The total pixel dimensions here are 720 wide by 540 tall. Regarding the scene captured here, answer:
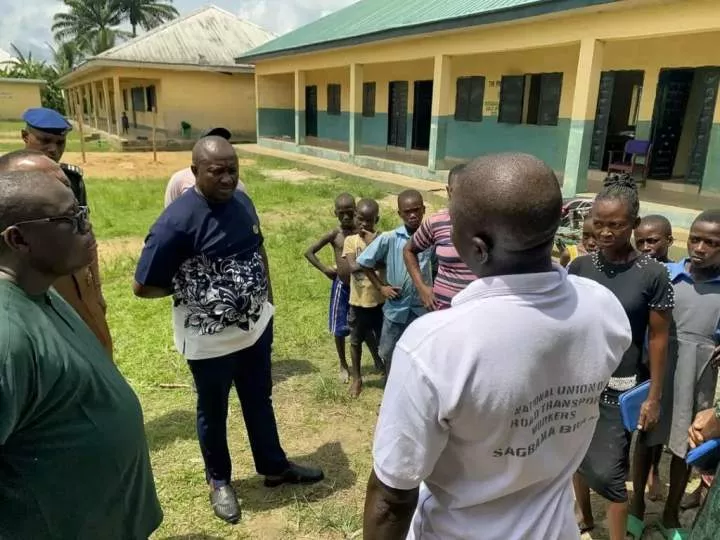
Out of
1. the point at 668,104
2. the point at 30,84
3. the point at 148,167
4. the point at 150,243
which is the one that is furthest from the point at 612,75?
the point at 30,84

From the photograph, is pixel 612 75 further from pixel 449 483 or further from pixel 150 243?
pixel 449 483

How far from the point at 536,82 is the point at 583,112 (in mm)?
3498

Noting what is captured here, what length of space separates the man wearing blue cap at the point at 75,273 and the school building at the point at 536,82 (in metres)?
5.28

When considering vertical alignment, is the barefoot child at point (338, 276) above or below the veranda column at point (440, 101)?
below

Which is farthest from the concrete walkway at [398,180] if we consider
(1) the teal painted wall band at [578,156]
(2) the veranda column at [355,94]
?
(2) the veranda column at [355,94]

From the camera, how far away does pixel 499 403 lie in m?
1.11

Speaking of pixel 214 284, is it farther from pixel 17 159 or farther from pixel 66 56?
pixel 66 56

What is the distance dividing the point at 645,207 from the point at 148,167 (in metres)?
13.9

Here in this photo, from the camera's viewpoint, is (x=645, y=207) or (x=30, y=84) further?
(x=30, y=84)

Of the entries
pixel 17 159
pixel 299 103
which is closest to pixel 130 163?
pixel 299 103

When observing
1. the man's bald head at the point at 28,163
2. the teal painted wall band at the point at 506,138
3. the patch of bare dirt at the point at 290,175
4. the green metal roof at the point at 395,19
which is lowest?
the patch of bare dirt at the point at 290,175

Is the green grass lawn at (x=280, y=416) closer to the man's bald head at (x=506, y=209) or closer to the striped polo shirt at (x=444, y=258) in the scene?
the striped polo shirt at (x=444, y=258)

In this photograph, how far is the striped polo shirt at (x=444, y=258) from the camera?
292 cm

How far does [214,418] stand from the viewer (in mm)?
2674
